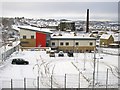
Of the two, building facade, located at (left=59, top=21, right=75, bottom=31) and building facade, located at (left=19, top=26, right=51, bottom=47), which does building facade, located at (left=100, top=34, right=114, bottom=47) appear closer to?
building facade, located at (left=19, top=26, right=51, bottom=47)

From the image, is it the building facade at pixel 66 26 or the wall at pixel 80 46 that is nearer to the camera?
the wall at pixel 80 46

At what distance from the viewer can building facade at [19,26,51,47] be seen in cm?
913

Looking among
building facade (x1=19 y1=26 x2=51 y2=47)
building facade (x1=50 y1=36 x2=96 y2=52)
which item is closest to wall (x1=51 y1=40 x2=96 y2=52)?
building facade (x1=50 y1=36 x2=96 y2=52)

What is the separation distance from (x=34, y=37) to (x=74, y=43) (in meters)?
1.66

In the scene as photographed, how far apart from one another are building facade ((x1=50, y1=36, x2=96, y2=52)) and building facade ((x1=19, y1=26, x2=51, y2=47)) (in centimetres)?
32

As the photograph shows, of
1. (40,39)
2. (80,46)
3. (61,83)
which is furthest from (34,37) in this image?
(61,83)

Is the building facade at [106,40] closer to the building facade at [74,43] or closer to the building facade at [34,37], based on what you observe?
the building facade at [74,43]

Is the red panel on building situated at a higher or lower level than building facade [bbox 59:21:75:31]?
lower

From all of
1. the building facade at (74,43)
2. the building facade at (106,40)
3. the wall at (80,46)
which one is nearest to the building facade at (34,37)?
the building facade at (74,43)

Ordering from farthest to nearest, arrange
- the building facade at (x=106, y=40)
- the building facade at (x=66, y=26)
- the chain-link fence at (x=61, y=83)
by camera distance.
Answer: the building facade at (x=66, y=26)
the building facade at (x=106, y=40)
the chain-link fence at (x=61, y=83)

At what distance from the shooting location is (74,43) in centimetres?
909

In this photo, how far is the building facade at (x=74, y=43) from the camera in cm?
911

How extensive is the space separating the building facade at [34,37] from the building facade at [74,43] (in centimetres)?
32

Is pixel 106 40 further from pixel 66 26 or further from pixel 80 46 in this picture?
pixel 66 26
